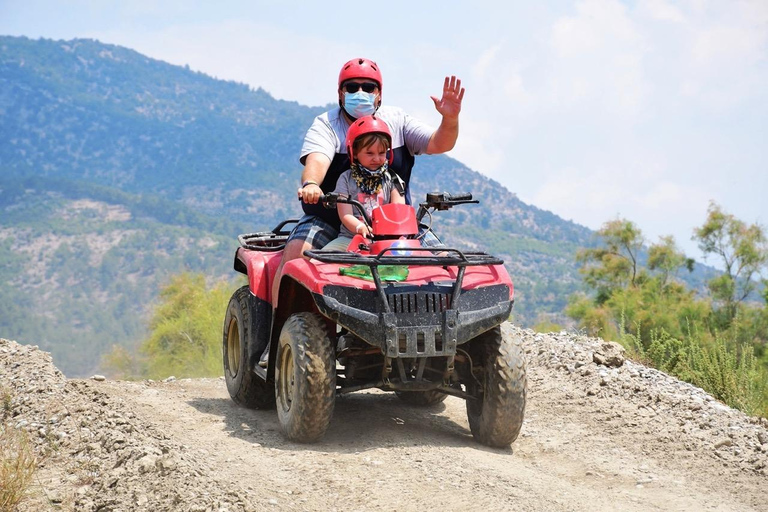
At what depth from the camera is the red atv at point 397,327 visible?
242 inches

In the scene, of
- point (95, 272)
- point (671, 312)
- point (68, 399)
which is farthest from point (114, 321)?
point (68, 399)

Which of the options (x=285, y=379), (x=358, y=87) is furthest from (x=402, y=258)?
(x=358, y=87)

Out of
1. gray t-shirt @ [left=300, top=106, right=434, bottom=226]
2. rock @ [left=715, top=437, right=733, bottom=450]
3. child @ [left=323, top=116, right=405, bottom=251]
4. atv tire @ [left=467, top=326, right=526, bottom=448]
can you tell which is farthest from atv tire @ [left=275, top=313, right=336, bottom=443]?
rock @ [left=715, top=437, right=733, bottom=450]

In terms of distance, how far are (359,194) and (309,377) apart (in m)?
1.55

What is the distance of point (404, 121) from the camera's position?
309 inches

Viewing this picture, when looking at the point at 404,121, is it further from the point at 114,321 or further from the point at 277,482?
the point at 114,321

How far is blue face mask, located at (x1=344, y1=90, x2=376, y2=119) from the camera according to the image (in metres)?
7.60

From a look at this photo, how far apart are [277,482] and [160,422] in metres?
2.01

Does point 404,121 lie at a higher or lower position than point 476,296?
higher

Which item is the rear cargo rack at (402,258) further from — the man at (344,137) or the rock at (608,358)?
the rock at (608,358)

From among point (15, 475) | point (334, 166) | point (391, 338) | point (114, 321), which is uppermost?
point (334, 166)

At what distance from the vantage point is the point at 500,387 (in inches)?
259

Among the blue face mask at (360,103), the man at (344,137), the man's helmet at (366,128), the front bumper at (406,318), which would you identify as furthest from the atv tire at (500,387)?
the blue face mask at (360,103)

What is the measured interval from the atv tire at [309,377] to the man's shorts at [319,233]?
0.79 meters
